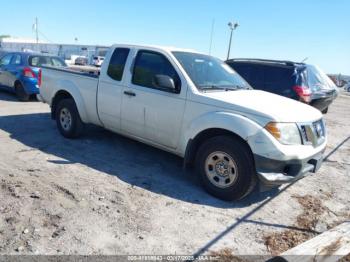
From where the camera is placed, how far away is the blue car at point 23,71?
976 cm

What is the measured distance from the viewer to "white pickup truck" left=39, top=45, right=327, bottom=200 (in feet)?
12.3

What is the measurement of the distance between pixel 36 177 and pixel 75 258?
6.22ft

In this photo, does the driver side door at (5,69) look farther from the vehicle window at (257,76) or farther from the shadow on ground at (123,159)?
the vehicle window at (257,76)

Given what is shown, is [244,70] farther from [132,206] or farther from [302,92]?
[132,206]

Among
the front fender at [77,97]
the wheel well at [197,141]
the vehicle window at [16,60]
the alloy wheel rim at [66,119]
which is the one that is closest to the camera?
the wheel well at [197,141]

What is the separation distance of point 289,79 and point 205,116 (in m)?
4.24

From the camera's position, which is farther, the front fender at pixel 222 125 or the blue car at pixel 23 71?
the blue car at pixel 23 71

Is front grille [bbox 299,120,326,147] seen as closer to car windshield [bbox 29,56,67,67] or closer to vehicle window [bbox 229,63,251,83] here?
vehicle window [bbox 229,63,251,83]

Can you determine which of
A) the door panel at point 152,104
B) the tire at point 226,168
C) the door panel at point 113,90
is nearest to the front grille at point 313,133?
the tire at point 226,168

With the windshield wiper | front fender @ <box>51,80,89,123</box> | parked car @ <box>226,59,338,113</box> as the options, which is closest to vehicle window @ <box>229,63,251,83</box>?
parked car @ <box>226,59,338,113</box>

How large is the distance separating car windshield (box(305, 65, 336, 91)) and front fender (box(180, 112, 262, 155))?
4657mm

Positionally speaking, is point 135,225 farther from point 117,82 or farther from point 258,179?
point 117,82

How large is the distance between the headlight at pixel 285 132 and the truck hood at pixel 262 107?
0.06m

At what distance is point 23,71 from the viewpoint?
31.9ft
